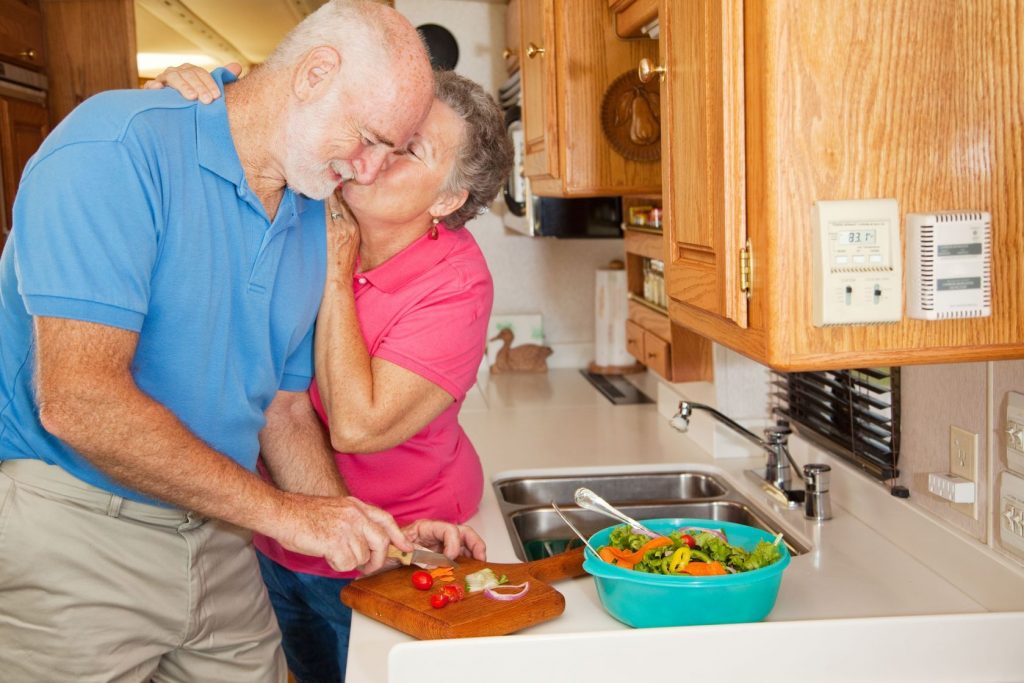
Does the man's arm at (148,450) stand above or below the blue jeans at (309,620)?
above

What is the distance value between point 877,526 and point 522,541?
2.19ft

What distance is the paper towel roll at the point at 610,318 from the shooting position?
357 centimetres

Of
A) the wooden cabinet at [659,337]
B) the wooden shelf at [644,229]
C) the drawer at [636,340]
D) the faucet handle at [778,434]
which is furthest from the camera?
the drawer at [636,340]

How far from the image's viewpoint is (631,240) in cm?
254

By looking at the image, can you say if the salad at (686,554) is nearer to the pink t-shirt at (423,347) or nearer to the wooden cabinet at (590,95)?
the pink t-shirt at (423,347)

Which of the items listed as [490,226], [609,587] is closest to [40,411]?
[609,587]

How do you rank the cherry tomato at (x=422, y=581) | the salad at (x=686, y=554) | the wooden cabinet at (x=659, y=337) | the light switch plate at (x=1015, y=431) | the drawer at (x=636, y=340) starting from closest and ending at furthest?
the light switch plate at (x=1015, y=431) → the salad at (x=686, y=554) → the cherry tomato at (x=422, y=581) → the wooden cabinet at (x=659, y=337) → the drawer at (x=636, y=340)

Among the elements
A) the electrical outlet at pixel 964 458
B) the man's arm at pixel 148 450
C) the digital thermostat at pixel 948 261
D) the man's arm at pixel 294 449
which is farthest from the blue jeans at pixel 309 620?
the digital thermostat at pixel 948 261

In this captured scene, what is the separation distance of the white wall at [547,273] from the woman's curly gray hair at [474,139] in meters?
2.02

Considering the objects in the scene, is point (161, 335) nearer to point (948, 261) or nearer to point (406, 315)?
point (406, 315)

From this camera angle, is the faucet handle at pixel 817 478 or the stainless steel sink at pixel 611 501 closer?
the faucet handle at pixel 817 478

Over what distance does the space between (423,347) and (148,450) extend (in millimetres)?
536

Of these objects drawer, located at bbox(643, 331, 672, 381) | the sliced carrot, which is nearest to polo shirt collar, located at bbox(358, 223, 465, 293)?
the sliced carrot

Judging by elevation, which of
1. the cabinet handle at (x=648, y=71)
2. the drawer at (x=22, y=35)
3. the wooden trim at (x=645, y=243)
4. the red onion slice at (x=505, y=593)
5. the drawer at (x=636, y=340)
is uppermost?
the drawer at (x=22, y=35)
